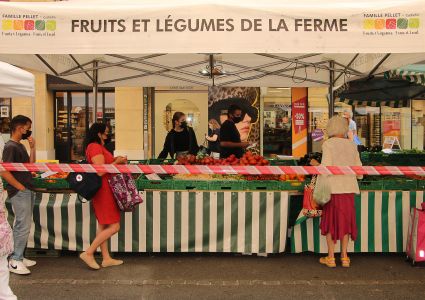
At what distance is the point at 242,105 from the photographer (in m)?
15.6

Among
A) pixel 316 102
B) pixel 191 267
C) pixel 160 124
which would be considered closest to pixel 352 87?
pixel 191 267

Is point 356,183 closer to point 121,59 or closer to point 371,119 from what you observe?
point 121,59

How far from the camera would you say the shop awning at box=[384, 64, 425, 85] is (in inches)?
259

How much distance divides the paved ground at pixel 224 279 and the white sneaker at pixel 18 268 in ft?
0.24

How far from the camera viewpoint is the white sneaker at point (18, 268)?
578 cm

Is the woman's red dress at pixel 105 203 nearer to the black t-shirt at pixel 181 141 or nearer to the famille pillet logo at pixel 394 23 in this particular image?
the famille pillet logo at pixel 394 23

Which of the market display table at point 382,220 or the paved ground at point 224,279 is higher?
the market display table at point 382,220

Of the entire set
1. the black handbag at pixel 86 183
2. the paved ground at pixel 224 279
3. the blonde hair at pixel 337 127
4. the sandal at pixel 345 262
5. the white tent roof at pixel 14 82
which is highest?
the white tent roof at pixel 14 82

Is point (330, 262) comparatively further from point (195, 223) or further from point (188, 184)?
point (188, 184)

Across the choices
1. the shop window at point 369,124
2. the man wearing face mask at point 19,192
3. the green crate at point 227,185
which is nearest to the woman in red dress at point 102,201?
the man wearing face mask at point 19,192

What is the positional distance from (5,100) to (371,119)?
1217 centimetres

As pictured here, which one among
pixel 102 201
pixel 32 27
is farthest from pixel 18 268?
pixel 32 27

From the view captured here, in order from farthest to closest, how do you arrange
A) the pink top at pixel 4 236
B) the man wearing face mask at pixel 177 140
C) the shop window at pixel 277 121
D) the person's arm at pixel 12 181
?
the shop window at pixel 277 121, the man wearing face mask at pixel 177 140, the person's arm at pixel 12 181, the pink top at pixel 4 236

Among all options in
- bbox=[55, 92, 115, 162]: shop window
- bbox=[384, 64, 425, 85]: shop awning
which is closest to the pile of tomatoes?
bbox=[384, 64, 425, 85]: shop awning
